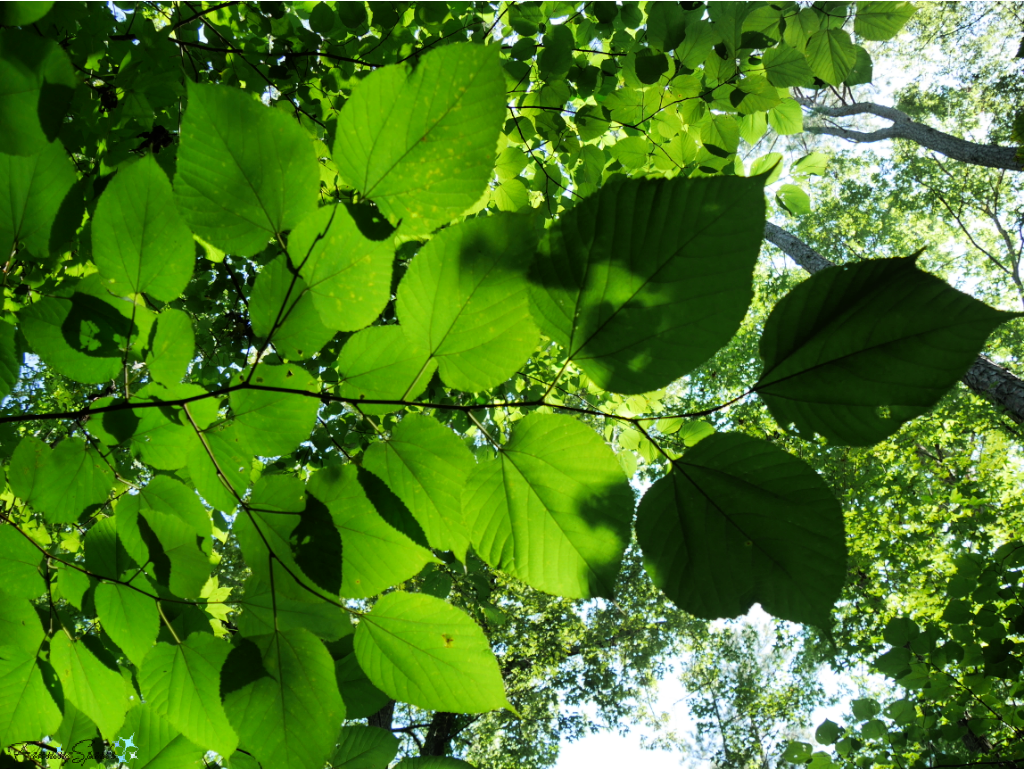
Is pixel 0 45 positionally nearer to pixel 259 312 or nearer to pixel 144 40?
pixel 259 312

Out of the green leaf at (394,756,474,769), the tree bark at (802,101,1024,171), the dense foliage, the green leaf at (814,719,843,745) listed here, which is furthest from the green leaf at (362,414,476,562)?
the tree bark at (802,101,1024,171)

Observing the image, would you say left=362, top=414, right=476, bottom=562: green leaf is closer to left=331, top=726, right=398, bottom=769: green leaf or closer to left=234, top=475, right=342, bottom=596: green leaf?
left=234, top=475, right=342, bottom=596: green leaf

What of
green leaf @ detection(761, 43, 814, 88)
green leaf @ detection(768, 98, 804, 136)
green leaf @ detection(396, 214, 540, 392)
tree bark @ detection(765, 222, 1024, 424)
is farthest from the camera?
tree bark @ detection(765, 222, 1024, 424)

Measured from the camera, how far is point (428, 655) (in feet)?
1.83

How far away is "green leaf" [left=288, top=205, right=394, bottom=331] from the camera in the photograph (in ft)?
1.48

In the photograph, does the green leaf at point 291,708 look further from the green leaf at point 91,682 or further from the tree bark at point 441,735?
the tree bark at point 441,735

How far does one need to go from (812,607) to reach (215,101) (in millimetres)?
576

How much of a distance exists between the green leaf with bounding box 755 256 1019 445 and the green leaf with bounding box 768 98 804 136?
1.51 meters

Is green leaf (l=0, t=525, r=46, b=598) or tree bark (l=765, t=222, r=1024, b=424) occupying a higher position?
tree bark (l=765, t=222, r=1024, b=424)

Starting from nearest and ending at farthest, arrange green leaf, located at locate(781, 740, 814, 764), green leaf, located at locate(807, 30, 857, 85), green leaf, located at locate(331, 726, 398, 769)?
green leaf, located at locate(331, 726, 398, 769), green leaf, located at locate(807, 30, 857, 85), green leaf, located at locate(781, 740, 814, 764)

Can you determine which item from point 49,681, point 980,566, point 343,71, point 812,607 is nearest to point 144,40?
point 343,71

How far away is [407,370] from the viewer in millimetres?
525

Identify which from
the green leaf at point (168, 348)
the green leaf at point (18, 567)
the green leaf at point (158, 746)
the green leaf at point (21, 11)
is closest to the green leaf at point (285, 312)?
the green leaf at point (168, 348)

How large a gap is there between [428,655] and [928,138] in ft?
46.2
